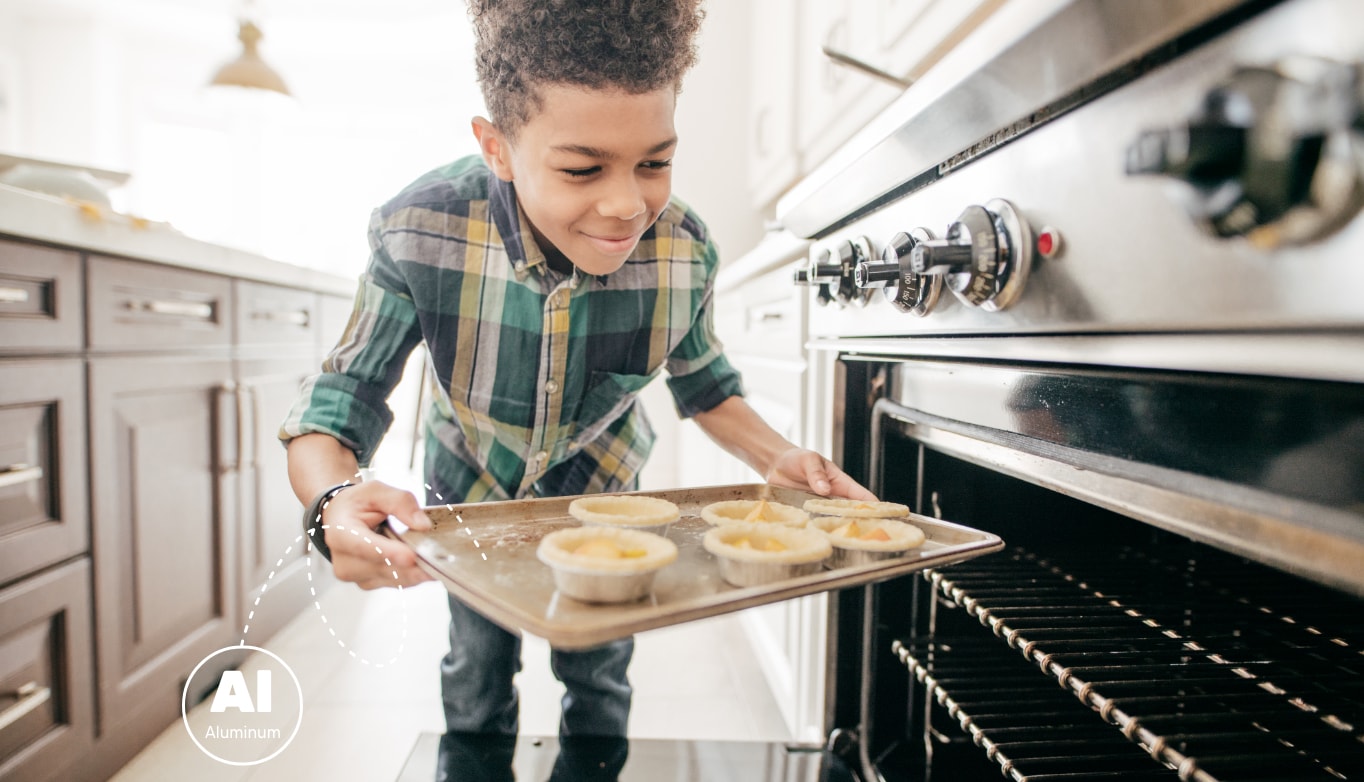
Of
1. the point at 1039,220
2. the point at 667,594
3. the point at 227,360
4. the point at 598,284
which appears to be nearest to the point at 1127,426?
the point at 1039,220

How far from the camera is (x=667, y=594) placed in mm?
576

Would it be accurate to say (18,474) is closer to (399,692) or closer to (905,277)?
(399,692)

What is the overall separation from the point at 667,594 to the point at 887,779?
40cm

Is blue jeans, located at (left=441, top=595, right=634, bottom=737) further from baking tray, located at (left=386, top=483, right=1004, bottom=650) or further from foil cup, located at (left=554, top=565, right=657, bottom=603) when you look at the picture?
foil cup, located at (left=554, top=565, right=657, bottom=603)

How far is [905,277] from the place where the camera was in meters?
0.61

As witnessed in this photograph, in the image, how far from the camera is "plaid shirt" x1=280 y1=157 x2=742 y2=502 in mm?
859

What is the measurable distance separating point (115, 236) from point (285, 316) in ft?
2.01

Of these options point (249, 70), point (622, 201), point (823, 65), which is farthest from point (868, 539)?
point (249, 70)

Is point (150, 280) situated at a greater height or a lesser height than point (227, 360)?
greater

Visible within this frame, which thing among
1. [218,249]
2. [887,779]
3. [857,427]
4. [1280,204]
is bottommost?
[887,779]

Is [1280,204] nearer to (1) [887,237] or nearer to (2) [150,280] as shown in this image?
(1) [887,237]

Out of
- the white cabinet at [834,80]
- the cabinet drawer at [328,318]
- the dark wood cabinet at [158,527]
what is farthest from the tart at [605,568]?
the cabinet drawer at [328,318]

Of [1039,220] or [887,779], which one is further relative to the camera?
[887,779]

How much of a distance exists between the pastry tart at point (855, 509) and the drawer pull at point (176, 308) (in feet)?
4.01
